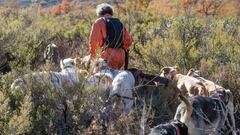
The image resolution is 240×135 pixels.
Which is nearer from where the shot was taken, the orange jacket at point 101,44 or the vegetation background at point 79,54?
the vegetation background at point 79,54

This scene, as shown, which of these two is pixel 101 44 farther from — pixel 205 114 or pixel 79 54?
pixel 205 114

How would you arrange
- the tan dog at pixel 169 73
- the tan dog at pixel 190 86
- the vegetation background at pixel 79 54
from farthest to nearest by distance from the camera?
the tan dog at pixel 169 73
the tan dog at pixel 190 86
the vegetation background at pixel 79 54

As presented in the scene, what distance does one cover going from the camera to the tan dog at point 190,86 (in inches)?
294

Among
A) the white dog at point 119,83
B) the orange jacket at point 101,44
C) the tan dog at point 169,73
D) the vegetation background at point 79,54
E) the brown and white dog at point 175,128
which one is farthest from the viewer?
the orange jacket at point 101,44

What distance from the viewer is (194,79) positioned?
25.8 ft

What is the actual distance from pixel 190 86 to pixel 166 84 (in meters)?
0.60

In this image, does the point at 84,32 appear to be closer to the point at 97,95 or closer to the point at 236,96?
the point at 236,96

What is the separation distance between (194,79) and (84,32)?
8231 mm

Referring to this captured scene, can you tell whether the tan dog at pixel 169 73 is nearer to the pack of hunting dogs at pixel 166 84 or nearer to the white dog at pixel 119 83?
the pack of hunting dogs at pixel 166 84

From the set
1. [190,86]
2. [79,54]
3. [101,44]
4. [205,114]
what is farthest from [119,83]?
[79,54]

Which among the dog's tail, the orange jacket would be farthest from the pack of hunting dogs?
the orange jacket

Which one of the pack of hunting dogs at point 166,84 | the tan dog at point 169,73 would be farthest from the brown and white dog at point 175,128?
the tan dog at point 169,73

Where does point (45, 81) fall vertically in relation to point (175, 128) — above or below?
above

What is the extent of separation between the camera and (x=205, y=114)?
20.7 feet
